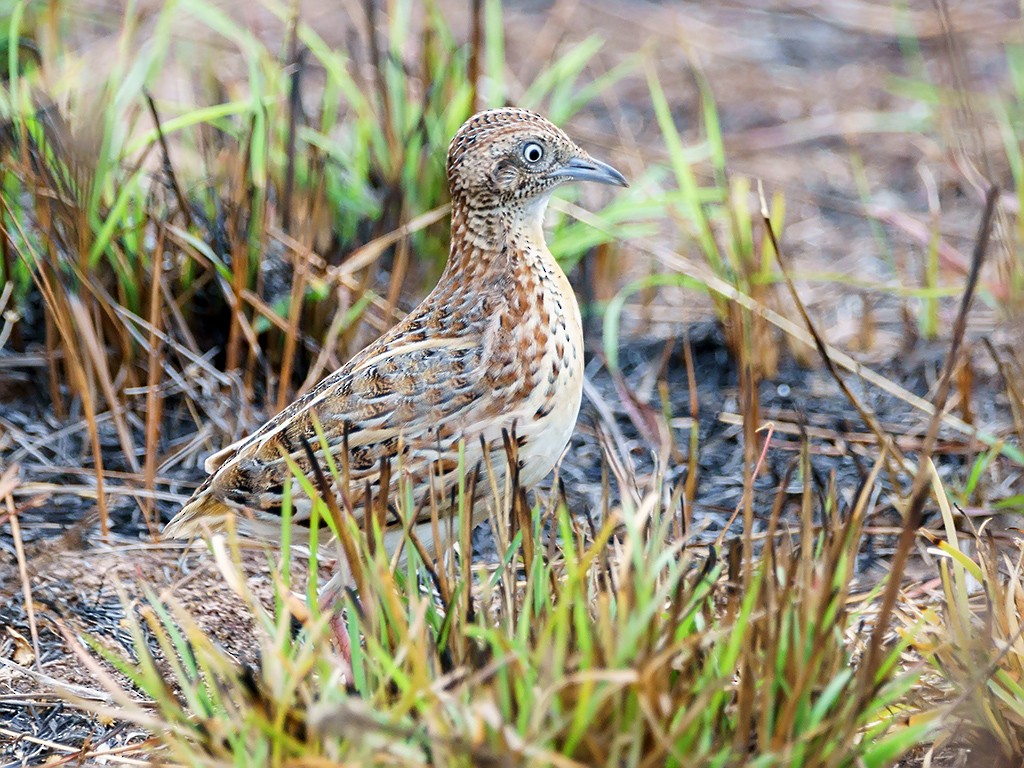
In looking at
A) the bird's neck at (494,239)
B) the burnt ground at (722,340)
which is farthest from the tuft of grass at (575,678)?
the bird's neck at (494,239)

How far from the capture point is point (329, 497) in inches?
102

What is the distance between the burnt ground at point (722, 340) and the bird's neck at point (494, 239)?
52 centimetres

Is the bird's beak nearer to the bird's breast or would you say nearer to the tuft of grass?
the bird's breast

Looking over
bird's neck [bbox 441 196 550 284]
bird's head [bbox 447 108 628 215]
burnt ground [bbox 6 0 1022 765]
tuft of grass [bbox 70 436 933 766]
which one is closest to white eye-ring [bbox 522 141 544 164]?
bird's head [bbox 447 108 628 215]

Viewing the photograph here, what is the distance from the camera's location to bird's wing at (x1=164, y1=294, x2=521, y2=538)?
3.25m

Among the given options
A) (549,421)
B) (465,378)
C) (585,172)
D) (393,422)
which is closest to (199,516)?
(393,422)

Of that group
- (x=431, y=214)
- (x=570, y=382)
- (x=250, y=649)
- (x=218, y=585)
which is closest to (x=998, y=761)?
(x=570, y=382)

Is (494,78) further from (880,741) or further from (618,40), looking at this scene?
(880,741)

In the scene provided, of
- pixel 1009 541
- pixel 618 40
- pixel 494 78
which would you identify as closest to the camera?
pixel 1009 541

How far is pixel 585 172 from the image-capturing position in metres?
3.61

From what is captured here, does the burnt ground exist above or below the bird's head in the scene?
below

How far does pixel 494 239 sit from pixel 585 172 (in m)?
0.32

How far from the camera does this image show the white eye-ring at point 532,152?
349cm

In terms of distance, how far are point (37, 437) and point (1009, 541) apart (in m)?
2.95
